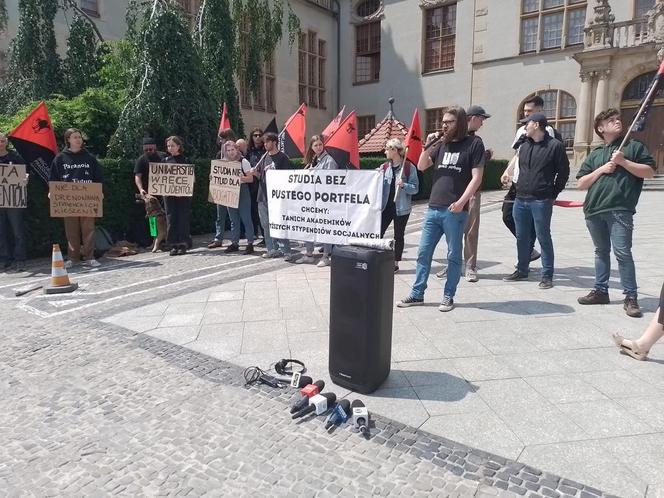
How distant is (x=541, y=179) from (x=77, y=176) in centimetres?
643

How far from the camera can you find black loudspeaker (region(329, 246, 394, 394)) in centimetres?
306

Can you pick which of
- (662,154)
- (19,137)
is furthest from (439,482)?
(662,154)

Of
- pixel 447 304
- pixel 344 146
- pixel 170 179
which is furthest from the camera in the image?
pixel 170 179

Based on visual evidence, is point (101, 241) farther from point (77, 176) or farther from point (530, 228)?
point (530, 228)

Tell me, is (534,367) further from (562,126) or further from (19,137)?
(562,126)

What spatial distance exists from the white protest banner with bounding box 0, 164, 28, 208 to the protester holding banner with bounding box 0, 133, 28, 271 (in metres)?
0.11

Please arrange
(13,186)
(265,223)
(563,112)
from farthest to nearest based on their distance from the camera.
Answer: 1. (563,112)
2. (265,223)
3. (13,186)

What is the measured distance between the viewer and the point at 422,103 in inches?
1053

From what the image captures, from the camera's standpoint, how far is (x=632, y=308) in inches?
180

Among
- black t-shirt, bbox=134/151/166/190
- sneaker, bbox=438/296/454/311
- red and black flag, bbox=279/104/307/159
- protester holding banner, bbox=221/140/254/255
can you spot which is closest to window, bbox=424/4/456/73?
red and black flag, bbox=279/104/307/159

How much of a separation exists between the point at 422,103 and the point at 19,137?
22.7 m

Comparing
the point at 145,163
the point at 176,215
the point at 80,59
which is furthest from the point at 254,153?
the point at 80,59

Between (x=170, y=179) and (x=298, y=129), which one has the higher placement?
(x=298, y=129)

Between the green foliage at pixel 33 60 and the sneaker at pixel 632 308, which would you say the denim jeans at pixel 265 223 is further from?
the green foliage at pixel 33 60
